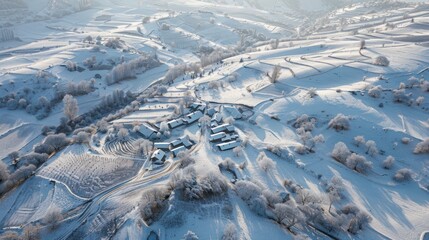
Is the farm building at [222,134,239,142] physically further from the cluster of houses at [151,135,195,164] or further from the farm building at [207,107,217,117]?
the farm building at [207,107,217,117]

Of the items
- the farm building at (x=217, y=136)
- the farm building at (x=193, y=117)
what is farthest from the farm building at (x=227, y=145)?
the farm building at (x=193, y=117)

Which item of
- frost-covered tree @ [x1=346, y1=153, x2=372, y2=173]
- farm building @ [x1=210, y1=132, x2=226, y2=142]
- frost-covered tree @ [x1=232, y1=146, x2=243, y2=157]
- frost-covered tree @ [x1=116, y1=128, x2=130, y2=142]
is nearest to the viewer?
frost-covered tree @ [x1=346, y1=153, x2=372, y2=173]

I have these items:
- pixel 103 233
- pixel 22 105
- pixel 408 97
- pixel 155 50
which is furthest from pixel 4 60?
pixel 408 97

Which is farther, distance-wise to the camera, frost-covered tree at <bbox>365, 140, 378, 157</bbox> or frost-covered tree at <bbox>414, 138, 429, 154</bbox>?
frost-covered tree at <bbox>365, 140, 378, 157</bbox>

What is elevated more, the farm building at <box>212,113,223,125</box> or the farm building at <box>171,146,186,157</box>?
the farm building at <box>212,113,223,125</box>

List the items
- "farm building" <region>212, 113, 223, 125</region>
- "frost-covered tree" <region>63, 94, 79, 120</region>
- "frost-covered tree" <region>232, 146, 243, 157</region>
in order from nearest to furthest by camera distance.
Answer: "frost-covered tree" <region>232, 146, 243, 157</region>, "farm building" <region>212, 113, 223, 125</region>, "frost-covered tree" <region>63, 94, 79, 120</region>

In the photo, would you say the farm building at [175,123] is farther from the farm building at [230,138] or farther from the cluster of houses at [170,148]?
the farm building at [230,138]

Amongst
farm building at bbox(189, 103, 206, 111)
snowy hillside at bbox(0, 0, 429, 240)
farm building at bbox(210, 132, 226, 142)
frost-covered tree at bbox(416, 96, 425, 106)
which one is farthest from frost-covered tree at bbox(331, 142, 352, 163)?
farm building at bbox(189, 103, 206, 111)

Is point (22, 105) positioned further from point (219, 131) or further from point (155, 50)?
point (155, 50)
